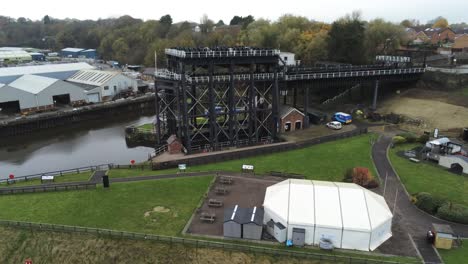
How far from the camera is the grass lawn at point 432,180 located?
116 ft

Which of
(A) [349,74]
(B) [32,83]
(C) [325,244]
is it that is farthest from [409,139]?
(B) [32,83]

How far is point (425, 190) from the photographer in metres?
36.0

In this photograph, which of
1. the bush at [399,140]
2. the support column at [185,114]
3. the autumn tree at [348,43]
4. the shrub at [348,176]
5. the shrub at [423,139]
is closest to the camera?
the shrub at [348,176]

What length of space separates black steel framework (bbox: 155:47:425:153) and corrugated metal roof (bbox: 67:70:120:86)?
37.9 meters

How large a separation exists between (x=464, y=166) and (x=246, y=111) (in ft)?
91.7

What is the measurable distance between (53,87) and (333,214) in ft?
231

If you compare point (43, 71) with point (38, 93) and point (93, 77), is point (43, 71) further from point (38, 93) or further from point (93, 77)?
point (38, 93)

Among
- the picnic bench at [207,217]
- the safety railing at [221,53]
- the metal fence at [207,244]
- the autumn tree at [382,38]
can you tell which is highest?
the autumn tree at [382,38]

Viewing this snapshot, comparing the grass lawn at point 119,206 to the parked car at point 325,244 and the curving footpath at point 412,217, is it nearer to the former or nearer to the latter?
the parked car at point 325,244

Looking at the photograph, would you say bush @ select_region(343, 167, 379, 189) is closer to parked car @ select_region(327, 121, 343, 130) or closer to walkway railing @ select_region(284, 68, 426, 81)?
parked car @ select_region(327, 121, 343, 130)

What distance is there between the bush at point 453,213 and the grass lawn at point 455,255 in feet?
11.7

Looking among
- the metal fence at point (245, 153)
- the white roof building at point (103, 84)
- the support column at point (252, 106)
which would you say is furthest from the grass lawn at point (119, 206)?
the white roof building at point (103, 84)

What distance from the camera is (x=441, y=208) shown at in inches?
1228

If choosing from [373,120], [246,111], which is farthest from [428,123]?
[246,111]
